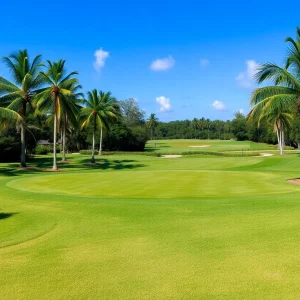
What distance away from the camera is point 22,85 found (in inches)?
1422

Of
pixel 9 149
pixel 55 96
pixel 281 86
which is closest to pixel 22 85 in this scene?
pixel 55 96

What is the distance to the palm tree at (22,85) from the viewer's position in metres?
35.2

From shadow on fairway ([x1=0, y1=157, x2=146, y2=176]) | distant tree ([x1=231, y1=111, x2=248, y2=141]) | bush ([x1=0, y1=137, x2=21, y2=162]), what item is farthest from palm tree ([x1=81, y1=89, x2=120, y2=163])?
distant tree ([x1=231, y1=111, x2=248, y2=141])

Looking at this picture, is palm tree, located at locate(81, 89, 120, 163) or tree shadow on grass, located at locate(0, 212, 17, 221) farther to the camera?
palm tree, located at locate(81, 89, 120, 163)

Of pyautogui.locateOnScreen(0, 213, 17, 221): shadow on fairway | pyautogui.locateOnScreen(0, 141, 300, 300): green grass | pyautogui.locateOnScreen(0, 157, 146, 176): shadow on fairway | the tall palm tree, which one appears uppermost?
the tall palm tree

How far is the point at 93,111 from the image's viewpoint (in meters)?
47.5

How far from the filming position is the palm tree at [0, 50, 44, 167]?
35250 mm

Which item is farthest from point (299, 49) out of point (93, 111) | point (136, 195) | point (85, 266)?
point (93, 111)

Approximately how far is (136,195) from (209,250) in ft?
26.9

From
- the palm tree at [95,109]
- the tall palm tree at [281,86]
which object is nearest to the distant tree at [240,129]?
the palm tree at [95,109]

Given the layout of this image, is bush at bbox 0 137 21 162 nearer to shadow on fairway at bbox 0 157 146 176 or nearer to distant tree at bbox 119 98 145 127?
shadow on fairway at bbox 0 157 146 176

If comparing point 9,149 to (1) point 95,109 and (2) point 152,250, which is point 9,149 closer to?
(1) point 95,109

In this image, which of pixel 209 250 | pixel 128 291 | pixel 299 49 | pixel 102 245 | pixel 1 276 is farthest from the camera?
pixel 299 49

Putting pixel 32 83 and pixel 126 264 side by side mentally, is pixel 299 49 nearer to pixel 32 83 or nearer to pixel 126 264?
pixel 126 264
